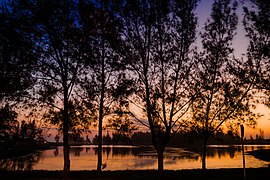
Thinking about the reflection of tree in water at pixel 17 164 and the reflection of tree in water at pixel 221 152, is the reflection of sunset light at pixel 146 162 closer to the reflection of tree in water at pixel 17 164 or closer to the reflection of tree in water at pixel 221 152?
the reflection of tree in water at pixel 17 164

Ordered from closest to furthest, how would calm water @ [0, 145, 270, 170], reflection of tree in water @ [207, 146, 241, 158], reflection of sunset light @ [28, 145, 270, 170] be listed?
reflection of sunset light @ [28, 145, 270, 170], calm water @ [0, 145, 270, 170], reflection of tree in water @ [207, 146, 241, 158]

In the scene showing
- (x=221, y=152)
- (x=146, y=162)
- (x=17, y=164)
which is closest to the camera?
(x=17, y=164)

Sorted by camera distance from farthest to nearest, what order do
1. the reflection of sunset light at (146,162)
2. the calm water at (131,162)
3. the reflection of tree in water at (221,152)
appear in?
1. the reflection of tree in water at (221,152)
2. the calm water at (131,162)
3. the reflection of sunset light at (146,162)

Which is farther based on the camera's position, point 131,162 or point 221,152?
point 221,152

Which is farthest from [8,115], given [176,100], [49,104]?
[176,100]

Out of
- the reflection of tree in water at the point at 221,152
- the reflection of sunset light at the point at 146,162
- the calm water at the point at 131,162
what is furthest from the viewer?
the reflection of tree in water at the point at 221,152

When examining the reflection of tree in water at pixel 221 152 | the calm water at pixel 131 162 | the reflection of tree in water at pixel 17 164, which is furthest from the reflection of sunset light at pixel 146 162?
the reflection of tree in water at pixel 221 152

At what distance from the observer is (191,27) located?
811 inches

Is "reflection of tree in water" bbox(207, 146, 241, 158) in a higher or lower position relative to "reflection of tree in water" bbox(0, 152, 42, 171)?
lower

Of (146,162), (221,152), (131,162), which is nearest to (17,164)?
(131,162)

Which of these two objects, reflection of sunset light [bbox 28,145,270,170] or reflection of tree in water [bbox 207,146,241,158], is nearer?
reflection of sunset light [bbox 28,145,270,170]

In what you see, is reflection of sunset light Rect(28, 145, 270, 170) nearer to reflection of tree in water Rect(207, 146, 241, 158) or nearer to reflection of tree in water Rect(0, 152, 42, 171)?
reflection of tree in water Rect(0, 152, 42, 171)

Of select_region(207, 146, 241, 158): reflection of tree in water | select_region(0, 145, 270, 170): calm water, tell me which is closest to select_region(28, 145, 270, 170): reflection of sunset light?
select_region(0, 145, 270, 170): calm water

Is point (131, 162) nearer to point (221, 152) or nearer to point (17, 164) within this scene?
point (17, 164)
